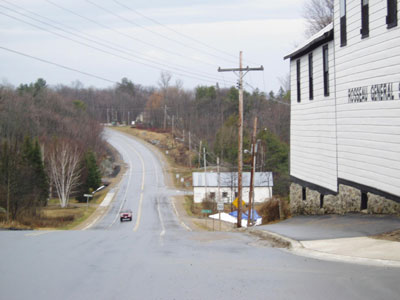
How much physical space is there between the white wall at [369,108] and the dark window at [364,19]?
0.24 meters

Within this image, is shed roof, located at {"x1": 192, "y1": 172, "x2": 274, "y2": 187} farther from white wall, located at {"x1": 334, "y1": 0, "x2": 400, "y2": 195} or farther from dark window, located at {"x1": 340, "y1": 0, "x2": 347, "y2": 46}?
dark window, located at {"x1": 340, "y1": 0, "x2": 347, "y2": 46}

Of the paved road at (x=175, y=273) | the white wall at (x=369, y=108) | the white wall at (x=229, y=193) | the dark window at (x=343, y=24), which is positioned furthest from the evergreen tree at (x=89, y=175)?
the paved road at (x=175, y=273)

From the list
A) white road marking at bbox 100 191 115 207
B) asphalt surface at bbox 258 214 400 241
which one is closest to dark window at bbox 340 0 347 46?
asphalt surface at bbox 258 214 400 241

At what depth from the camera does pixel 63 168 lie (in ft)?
204

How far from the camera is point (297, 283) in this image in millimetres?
7746

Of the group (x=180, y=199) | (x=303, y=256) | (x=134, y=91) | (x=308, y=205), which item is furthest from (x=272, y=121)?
(x=134, y=91)

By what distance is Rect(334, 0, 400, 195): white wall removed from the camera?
48.3 ft

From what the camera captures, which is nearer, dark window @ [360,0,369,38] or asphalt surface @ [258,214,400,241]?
asphalt surface @ [258,214,400,241]

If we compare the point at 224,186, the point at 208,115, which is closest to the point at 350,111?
the point at 224,186

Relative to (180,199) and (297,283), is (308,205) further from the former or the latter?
(180,199)

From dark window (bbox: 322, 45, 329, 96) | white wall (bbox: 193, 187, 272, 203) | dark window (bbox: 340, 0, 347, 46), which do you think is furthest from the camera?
white wall (bbox: 193, 187, 272, 203)

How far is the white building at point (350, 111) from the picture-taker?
15.0 metres

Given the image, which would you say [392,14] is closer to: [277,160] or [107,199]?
[277,160]

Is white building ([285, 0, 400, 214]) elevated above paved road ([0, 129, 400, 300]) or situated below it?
above
